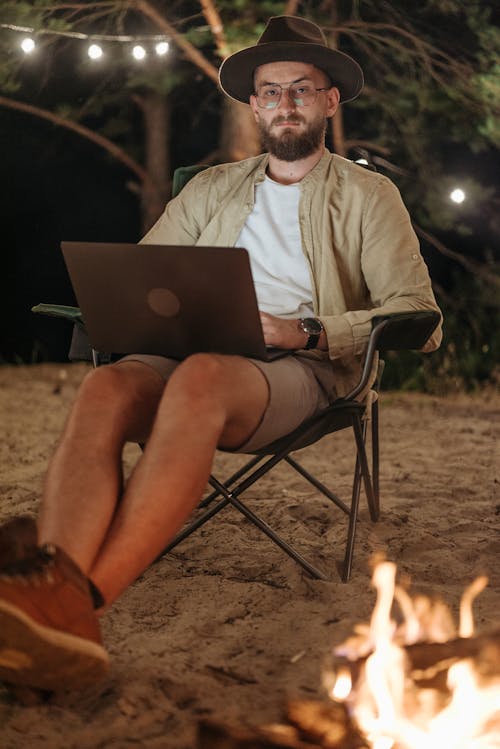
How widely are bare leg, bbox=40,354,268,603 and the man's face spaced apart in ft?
3.01

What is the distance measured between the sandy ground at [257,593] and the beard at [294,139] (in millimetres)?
1101

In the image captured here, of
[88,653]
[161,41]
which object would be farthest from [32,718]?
[161,41]

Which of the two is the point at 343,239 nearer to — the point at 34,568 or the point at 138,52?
the point at 34,568

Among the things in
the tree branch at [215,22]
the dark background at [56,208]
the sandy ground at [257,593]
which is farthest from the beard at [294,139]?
the dark background at [56,208]

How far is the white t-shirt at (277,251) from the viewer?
2.65 meters

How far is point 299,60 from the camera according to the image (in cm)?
274

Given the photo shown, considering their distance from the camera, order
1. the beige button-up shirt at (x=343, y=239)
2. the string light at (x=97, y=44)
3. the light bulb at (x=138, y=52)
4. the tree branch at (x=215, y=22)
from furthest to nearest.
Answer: the tree branch at (x=215, y=22), the light bulb at (x=138, y=52), the string light at (x=97, y=44), the beige button-up shirt at (x=343, y=239)

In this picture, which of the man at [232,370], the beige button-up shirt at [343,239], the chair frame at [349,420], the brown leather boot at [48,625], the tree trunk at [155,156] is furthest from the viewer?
the tree trunk at [155,156]

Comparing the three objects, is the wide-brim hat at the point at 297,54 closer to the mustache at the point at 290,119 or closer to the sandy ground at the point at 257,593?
the mustache at the point at 290,119

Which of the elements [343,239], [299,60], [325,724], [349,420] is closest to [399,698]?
[325,724]

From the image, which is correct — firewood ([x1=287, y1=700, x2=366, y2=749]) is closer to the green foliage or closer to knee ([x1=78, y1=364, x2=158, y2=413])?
knee ([x1=78, y1=364, x2=158, y2=413])

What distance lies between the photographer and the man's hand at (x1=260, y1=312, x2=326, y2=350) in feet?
7.89

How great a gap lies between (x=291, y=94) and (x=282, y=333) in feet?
2.47

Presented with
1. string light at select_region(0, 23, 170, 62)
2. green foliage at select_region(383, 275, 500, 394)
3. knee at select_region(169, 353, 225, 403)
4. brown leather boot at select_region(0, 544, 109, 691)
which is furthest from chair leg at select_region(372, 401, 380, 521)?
string light at select_region(0, 23, 170, 62)
